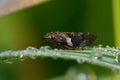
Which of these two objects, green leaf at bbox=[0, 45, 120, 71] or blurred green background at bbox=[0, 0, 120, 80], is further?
blurred green background at bbox=[0, 0, 120, 80]

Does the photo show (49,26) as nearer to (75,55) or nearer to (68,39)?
(68,39)

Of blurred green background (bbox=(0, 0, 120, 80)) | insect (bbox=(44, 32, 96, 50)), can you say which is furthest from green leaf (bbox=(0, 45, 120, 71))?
blurred green background (bbox=(0, 0, 120, 80))

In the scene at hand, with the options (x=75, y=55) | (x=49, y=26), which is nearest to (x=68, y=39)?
(x=75, y=55)

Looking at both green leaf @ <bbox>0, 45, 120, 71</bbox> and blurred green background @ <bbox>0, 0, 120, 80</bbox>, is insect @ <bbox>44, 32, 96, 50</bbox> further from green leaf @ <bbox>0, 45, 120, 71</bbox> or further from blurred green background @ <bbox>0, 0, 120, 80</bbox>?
blurred green background @ <bbox>0, 0, 120, 80</bbox>

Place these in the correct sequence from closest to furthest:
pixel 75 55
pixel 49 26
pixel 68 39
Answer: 1. pixel 75 55
2. pixel 68 39
3. pixel 49 26

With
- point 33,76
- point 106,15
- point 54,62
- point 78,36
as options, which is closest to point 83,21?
point 106,15

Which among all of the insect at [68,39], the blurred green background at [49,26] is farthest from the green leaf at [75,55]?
the blurred green background at [49,26]

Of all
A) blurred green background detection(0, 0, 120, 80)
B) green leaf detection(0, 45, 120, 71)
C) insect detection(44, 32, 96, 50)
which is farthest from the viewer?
blurred green background detection(0, 0, 120, 80)

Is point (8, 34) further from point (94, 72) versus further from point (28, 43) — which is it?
point (94, 72)
